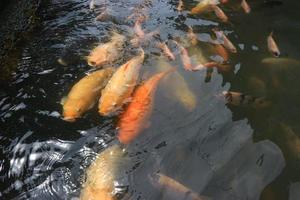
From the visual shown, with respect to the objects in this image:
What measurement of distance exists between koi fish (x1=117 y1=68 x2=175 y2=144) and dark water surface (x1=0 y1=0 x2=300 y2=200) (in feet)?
0.33

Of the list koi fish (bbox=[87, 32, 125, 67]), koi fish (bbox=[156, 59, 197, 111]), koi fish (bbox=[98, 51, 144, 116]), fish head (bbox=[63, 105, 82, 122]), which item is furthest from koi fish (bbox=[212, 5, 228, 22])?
fish head (bbox=[63, 105, 82, 122])

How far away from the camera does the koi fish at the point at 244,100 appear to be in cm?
607

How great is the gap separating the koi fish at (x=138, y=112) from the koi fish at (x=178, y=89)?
0.52 feet

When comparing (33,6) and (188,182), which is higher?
(33,6)

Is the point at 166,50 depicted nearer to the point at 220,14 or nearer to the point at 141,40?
the point at 141,40

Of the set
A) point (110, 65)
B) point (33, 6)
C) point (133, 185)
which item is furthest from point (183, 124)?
point (33, 6)

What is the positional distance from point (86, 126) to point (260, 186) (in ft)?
7.47

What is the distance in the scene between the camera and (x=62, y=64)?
6.96 meters

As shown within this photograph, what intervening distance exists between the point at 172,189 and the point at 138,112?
129 centimetres

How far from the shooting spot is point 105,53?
6969mm

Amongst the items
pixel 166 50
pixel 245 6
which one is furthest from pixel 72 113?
pixel 245 6

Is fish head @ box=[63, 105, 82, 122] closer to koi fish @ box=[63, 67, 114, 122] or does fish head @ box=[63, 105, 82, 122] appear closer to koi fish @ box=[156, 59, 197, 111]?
koi fish @ box=[63, 67, 114, 122]

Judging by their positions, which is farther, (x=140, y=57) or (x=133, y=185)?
(x=140, y=57)

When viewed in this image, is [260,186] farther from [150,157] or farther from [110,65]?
[110,65]
